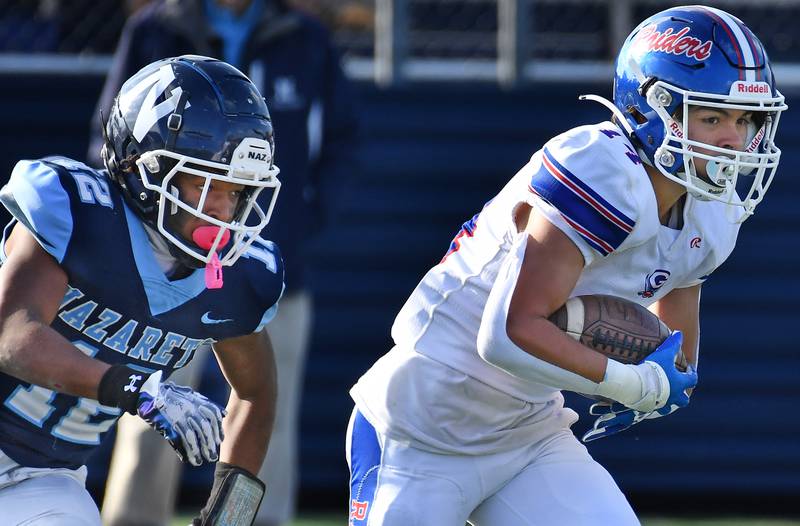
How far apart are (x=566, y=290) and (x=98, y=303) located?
1051 millimetres

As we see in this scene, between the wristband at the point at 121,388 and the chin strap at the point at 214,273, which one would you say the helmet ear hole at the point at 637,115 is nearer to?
the chin strap at the point at 214,273

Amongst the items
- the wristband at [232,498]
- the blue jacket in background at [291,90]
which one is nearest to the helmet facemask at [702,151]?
the wristband at [232,498]

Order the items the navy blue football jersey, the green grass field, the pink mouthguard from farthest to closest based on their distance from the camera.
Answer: the green grass field < the pink mouthguard < the navy blue football jersey

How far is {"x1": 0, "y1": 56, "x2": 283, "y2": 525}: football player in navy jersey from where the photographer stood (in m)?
3.05

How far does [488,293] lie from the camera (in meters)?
3.25

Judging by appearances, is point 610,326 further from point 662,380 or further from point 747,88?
point 747,88

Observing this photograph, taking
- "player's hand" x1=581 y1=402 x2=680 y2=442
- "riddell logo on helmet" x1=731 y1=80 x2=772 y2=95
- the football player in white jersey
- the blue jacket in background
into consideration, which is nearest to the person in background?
the blue jacket in background

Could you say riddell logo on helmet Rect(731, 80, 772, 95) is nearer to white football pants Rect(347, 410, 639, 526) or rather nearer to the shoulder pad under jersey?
the shoulder pad under jersey

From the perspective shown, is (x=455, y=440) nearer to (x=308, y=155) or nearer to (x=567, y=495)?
(x=567, y=495)

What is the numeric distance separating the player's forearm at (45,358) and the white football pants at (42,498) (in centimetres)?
29

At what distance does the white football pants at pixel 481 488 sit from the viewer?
3178mm

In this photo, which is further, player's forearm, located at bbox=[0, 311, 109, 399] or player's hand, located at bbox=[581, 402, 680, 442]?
player's hand, located at bbox=[581, 402, 680, 442]

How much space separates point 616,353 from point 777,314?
3534mm

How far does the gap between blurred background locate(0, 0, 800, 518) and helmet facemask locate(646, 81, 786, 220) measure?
3108 millimetres
